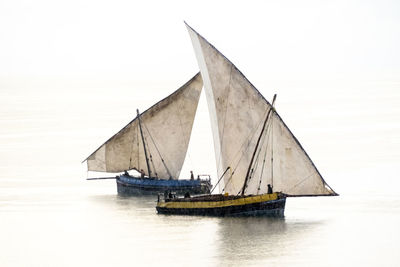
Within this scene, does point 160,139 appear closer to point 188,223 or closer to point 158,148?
point 158,148

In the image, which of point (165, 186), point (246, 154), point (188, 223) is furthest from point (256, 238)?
point (165, 186)

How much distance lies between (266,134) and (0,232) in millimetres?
15948

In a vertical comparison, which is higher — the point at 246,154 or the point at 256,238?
the point at 246,154

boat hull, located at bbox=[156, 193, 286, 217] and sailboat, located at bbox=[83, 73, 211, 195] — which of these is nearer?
boat hull, located at bbox=[156, 193, 286, 217]

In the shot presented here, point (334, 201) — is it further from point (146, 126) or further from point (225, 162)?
point (146, 126)

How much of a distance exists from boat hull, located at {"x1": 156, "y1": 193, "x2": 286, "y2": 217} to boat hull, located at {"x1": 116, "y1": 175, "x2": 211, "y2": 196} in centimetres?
1364

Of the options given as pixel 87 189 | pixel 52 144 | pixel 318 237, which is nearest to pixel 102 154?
pixel 87 189

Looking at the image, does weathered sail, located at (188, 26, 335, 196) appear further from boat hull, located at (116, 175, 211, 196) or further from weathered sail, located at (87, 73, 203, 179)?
weathered sail, located at (87, 73, 203, 179)

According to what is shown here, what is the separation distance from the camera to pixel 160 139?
7988 cm

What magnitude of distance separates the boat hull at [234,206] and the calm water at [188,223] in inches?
24.3

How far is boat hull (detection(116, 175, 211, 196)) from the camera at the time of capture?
7794 centimetres

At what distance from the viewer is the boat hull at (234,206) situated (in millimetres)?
61156

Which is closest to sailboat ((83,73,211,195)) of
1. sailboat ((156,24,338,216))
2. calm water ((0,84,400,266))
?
calm water ((0,84,400,266))

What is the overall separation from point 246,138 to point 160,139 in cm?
1788
